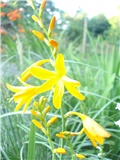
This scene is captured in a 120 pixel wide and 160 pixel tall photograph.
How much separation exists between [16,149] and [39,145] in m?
0.10

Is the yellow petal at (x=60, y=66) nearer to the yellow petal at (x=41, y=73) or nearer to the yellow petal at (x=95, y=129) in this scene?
the yellow petal at (x=41, y=73)

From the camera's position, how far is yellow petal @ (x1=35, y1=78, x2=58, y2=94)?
2.26 ft

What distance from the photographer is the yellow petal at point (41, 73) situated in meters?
0.67

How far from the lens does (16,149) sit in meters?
1.20

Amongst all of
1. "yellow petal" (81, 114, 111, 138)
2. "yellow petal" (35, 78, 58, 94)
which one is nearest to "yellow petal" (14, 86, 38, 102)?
"yellow petal" (35, 78, 58, 94)

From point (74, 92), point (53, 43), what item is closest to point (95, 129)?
point (74, 92)

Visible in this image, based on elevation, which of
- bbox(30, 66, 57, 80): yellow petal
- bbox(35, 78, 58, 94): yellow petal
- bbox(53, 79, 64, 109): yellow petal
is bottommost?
bbox(53, 79, 64, 109): yellow petal

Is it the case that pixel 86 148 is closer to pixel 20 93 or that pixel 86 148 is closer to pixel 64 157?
pixel 64 157

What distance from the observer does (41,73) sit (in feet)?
2.23

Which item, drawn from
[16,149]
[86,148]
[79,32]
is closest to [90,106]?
Answer: [86,148]

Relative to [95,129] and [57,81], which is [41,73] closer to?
[57,81]

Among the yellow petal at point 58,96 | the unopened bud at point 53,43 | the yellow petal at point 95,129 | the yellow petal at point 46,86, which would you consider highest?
the unopened bud at point 53,43

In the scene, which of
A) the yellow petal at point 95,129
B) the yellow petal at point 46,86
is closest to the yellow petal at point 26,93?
the yellow petal at point 46,86

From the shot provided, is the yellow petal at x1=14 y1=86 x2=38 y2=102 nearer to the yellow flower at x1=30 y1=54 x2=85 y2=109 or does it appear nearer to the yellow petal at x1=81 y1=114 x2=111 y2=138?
the yellow flower at x1=30 y1=54 x2=85 y2=109
